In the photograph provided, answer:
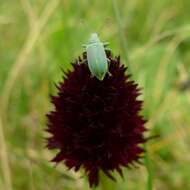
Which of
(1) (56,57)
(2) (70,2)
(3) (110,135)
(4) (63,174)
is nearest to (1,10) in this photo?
(2) (70,2)

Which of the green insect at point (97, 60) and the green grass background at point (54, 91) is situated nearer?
the green insect at point (97, 60)

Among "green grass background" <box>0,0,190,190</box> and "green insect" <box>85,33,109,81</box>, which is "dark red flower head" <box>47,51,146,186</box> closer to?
"green insect" <box>85,33,109,81</box>

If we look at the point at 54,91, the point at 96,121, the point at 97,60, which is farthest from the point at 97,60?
the point at 54,91

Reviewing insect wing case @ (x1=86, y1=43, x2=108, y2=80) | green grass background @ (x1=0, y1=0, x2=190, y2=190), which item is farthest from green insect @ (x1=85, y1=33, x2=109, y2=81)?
green grass background @ (x1=0, y1=0, x2=190, y2=190)

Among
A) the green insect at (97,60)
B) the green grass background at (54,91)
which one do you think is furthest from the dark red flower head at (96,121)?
the green grass background at (54,91)

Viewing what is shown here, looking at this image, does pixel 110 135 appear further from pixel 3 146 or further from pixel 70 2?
pixel 70 2

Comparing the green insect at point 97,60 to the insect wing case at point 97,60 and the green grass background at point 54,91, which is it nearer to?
the insect wing case at point 97,60
